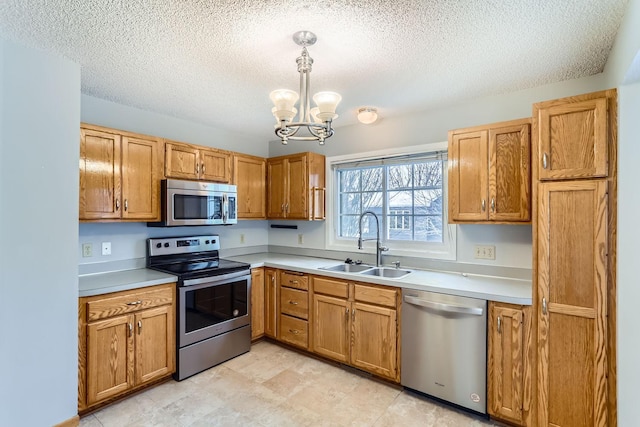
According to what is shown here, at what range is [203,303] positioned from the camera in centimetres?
281

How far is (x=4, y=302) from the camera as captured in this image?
6.04 ft

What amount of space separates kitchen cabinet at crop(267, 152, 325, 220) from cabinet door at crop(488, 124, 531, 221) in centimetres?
181

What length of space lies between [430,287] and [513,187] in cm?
94

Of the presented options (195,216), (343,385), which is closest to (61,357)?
(195,216)

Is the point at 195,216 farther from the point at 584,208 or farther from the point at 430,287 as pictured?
the point at 584,208

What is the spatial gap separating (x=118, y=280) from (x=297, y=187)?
1925 millimetres

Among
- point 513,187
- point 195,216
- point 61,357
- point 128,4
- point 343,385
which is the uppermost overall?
point 128,4

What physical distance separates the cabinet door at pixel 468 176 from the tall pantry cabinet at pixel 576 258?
0.46 m

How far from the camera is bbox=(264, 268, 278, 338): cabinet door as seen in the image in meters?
3.36

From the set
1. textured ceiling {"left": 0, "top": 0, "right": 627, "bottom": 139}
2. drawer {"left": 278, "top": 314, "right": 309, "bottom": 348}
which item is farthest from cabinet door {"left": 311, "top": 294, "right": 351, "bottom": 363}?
textured ceiling {"left": 0, "top": 0, "right": 627, "bottom": 139}

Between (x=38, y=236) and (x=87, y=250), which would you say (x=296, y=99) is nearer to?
(x=38, y=236)

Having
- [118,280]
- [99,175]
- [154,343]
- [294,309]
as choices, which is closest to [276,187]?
[294,309]

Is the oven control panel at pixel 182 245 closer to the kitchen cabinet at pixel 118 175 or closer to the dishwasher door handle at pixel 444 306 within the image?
the kitchen cabinet at pixel 118 175

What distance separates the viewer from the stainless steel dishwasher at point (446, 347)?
2.19 metres
